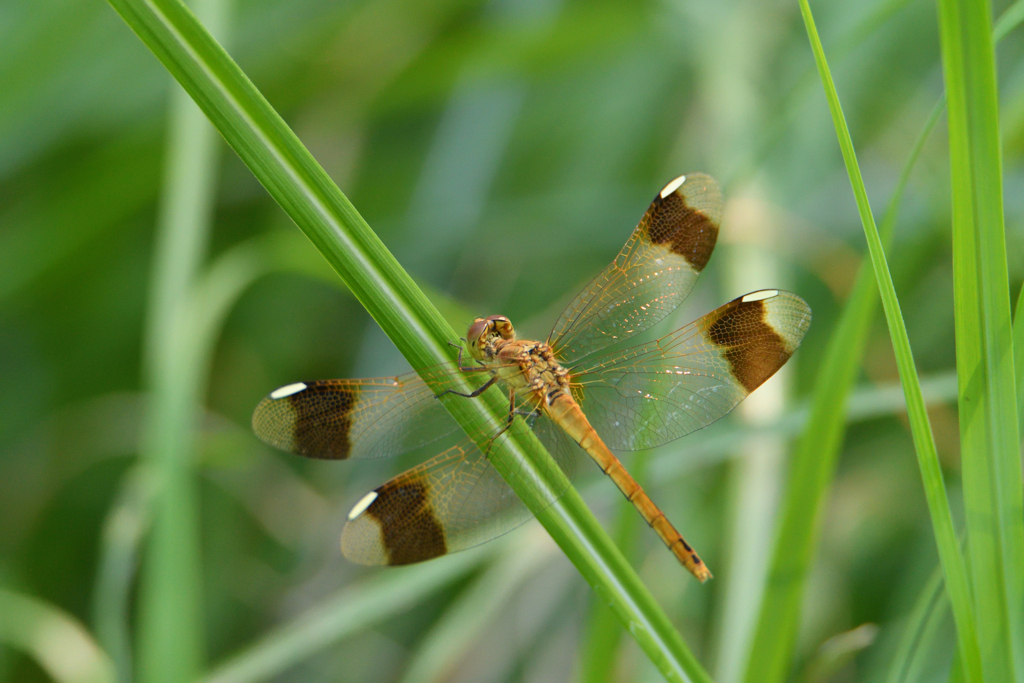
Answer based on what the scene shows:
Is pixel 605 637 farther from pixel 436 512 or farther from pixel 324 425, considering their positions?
pixel 324 425

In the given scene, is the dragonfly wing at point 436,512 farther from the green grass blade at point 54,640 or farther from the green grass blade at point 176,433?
the green grass blade at point 54,640

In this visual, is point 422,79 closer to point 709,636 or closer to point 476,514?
point 476,514

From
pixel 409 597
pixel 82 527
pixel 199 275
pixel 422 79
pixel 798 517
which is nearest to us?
pixel 798 517

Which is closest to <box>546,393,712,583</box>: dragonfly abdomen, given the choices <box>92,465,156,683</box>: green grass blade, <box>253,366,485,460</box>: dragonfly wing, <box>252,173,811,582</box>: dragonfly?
<box>252,173,811,582</box>: dragonfly

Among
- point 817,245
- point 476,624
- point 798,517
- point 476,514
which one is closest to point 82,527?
point 476,624

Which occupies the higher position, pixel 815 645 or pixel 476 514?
pixel 476 514

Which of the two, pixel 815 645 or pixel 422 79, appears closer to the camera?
pixel 815 645
